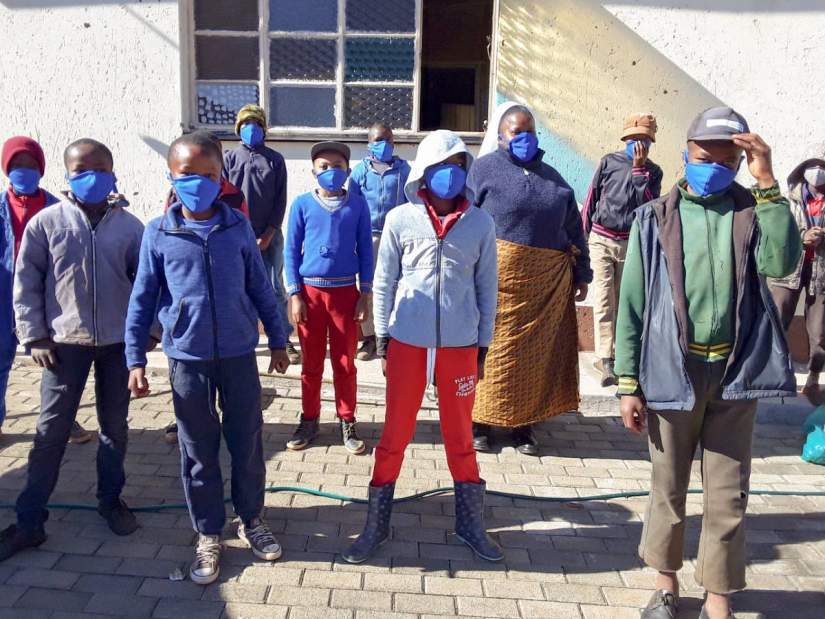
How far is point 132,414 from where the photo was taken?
18.2ft

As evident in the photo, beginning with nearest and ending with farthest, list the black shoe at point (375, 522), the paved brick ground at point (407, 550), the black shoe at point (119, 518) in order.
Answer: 1. the paved brick ground at point (407, 550)
2. the black shoe at point (375, 522)
3. the black shoe at point (119, 518)

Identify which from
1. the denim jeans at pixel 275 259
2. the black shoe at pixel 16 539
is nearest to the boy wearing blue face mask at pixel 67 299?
the black shoe at pixel 16 539

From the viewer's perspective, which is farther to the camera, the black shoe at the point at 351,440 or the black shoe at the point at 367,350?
the black shoe at the point at 367,350

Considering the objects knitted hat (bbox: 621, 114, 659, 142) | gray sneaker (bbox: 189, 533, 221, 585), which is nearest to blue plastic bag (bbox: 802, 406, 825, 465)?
knitted hat (bbox: 621, 114, 659, 142)

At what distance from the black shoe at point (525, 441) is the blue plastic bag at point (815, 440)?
1.82 metres

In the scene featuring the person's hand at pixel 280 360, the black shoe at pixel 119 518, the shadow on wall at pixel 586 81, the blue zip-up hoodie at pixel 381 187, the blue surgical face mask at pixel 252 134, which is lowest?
the black shoe at pixel 119 518

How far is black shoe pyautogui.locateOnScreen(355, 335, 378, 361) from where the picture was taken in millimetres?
6883

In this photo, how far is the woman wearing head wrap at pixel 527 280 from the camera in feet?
15.5

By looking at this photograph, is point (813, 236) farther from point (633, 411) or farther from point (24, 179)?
point (24, 179)


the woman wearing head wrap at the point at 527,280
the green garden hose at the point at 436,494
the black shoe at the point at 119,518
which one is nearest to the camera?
the black shoe at the point at 119,518

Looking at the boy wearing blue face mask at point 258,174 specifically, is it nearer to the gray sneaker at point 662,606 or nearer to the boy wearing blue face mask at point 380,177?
the boy wearing blue face mask at point 380,177

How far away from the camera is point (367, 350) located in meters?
6.94

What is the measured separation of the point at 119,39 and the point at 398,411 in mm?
5122

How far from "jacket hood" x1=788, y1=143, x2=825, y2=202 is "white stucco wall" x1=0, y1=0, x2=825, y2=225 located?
2.99 feet
